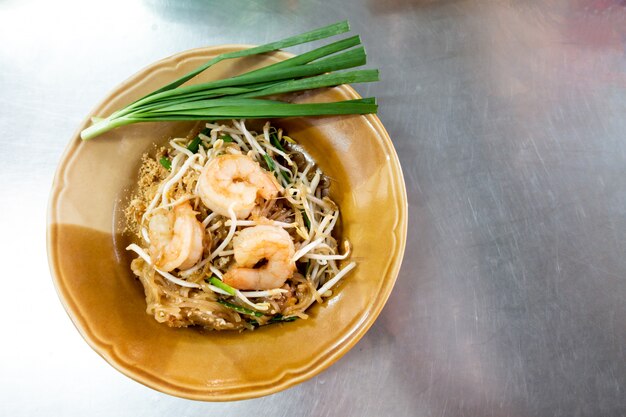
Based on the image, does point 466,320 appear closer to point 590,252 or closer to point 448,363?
point 448,363

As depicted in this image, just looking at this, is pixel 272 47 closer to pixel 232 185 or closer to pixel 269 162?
pixel 269 162

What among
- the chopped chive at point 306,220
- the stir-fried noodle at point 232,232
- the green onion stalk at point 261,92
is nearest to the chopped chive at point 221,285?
the stir-fried noodle at point 232,232

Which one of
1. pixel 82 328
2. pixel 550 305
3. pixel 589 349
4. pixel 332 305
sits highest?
pixel 82 328

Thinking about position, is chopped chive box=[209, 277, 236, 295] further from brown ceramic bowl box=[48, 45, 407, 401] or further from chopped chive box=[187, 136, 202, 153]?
chopped chive box=[187, 136, 202, 153]

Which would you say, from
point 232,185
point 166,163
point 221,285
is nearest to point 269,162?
point 232,185

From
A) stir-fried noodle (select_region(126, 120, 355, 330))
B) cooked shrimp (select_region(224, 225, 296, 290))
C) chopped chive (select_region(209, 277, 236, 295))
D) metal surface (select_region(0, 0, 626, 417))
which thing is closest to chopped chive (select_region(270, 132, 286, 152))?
stir-fried noodle (select_region(126, 120, 355, 330))

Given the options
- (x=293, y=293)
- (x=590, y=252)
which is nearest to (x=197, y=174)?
(x=293, y=293)
